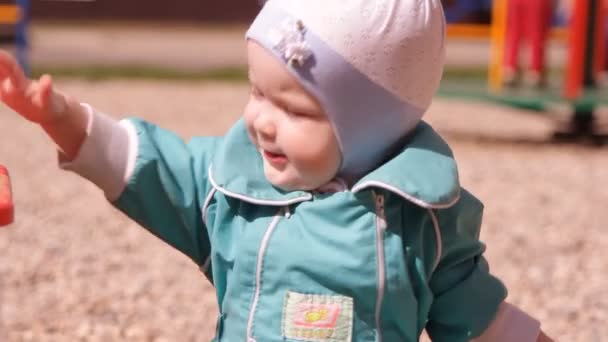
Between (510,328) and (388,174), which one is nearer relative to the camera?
(388,174)

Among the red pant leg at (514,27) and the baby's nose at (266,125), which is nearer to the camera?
the baby's nose at (266,125)

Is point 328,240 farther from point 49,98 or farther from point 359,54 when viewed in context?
point 49,98

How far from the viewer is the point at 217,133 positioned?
7094mm

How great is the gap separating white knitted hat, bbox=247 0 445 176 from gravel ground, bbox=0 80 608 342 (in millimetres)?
1234

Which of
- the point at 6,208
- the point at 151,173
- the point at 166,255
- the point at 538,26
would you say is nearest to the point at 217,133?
the point at 538,26

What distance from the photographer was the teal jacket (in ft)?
5.82

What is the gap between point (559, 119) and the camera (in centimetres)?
807

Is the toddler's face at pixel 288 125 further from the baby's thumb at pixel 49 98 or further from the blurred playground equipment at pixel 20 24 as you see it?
the blurred playground equipment at pixel 20 24

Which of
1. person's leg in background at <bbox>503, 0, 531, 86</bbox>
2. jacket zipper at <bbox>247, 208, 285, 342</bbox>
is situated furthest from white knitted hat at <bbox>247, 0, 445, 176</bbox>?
person's leg in background at <bbox>503, 0, 531, 86</bbox>

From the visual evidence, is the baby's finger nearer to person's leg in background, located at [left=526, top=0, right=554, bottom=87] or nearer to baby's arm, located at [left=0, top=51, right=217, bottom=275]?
baby's arm, located at [left=0, top=51, right=217, bottom=275]

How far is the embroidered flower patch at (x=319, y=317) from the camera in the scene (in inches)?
70.2

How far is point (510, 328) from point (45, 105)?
36.0 inches

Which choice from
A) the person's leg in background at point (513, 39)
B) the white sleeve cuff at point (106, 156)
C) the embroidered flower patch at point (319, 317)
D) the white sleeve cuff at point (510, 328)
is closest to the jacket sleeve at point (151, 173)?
the white sleeve cuff at point (106, 156)

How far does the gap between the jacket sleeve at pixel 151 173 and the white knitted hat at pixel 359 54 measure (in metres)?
0.28
